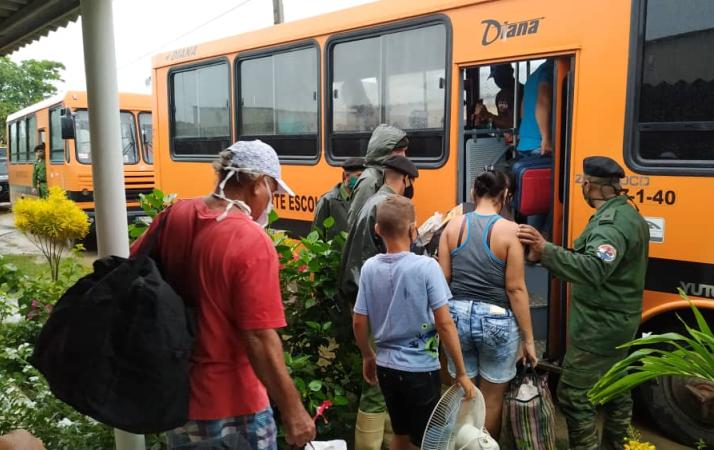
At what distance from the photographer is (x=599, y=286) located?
3.40 m

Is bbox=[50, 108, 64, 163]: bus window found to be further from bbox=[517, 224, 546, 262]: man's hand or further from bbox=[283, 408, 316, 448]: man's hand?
bbox=[283, 408, 316, 448]: man's hand

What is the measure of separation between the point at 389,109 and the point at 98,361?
3997 mm

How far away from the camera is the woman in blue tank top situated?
343cm

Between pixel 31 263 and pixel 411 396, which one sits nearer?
pixel 411 396

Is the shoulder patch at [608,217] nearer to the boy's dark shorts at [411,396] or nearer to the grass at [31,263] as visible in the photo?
the boy's dark shorts at [411,396]

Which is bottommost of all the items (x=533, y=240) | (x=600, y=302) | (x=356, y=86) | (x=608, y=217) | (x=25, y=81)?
(x=600, y=302)

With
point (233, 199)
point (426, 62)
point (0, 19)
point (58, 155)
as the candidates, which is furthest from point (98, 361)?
point (58, 155)

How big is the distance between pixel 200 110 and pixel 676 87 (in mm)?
5526

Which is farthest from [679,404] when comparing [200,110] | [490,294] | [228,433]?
[200,110]

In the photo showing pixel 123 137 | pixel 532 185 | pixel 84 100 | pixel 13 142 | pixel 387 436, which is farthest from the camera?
pixel 13 142

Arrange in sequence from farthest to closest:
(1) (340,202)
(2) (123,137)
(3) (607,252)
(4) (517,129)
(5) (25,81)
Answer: (5) (25,81), (2) (123,137), (4) (517,129), (1) (340,202), (3) (607,252)

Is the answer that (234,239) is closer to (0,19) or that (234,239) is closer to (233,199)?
(233,199)

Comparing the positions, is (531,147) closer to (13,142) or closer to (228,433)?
(228,433)

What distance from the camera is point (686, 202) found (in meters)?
3.73
